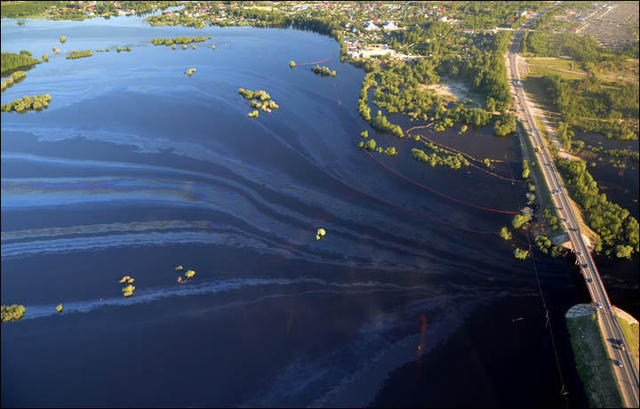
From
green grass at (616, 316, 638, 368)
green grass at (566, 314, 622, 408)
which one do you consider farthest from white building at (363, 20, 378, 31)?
green grass at (616, 316, 638, 368)

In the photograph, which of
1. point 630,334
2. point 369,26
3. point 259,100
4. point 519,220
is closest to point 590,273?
point 630,334

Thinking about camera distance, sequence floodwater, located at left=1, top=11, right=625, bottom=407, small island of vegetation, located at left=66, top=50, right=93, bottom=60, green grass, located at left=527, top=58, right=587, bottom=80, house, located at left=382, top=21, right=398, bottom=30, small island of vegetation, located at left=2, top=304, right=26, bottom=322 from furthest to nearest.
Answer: house, located at left=382, top=21, right=398, bottom=30 → small island of vegetation, located at left=66, top=50, right=93, bottom=60 → green grass, located at left=527, top=58, right=587, bottom=80 → small island of vegetation, located at left=2, top=304, right=26, bottom=322 → floodwater, located at left=1, top=11, right=625, bottom=407

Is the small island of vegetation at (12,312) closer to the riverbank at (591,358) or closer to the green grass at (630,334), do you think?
the riverbank at (591,358)

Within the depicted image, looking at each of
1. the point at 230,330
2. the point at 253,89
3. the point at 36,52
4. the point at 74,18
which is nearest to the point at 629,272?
the point at 230,330

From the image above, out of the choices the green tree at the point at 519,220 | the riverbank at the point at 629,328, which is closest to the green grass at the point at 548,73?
the green tree at the point at 519,220

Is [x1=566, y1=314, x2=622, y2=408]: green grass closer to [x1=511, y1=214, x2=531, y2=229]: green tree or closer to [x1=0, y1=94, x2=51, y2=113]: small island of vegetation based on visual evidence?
[x1=511, y1=214, x2=531, y2=229]: green tree

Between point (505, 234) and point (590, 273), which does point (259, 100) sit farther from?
point (590, 273)
